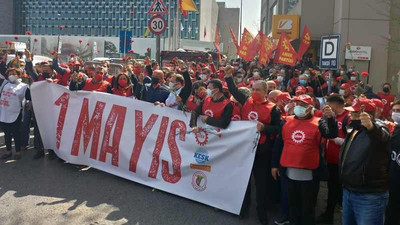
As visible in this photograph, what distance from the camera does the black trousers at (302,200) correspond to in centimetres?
468

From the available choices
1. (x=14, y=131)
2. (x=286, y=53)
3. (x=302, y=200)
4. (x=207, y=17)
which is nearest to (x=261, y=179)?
(x=302, y=200)

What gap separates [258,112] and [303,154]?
41.5 inches

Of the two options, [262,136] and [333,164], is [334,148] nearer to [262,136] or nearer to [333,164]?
[333,164]

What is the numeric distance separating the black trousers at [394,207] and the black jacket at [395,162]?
34 millimetres

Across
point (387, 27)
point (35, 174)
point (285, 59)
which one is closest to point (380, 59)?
point (387, 27)

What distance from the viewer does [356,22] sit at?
21312 millimetres

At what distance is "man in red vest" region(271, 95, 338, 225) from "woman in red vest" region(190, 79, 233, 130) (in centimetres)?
98

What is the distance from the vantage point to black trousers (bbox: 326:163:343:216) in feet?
17.8

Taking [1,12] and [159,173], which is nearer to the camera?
[159,173]

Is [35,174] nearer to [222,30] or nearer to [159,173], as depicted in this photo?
[159,173]

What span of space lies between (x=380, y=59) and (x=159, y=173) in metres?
18.3

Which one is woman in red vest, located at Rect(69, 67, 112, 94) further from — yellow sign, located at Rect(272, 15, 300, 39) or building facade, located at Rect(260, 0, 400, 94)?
yellow sign, located at Rect(272, 15, 300, 39)

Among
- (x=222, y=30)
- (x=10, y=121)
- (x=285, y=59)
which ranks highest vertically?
(x=222, y=30)

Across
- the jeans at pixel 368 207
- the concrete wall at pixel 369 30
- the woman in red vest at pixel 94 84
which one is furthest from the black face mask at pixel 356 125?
the concrete wall at pixel 369 30
